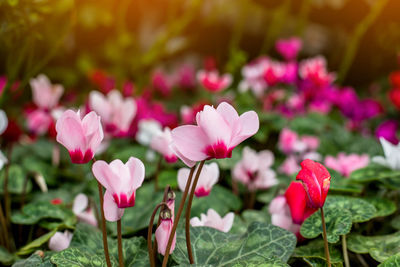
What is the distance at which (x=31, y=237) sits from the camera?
1577mm

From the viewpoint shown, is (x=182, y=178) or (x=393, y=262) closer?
(x=393, y=262)

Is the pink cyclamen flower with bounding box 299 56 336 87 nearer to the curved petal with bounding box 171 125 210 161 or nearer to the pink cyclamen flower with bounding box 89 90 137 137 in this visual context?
the pink cyclamen flower with bounding box 89 90 137 137

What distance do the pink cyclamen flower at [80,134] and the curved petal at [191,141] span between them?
0.16 metres

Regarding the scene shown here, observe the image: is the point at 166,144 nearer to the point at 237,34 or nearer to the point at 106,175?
the point at 106,175

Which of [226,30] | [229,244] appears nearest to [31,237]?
[229,244]

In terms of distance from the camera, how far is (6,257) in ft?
4.32

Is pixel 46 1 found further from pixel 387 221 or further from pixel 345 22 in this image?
pixel 345 22

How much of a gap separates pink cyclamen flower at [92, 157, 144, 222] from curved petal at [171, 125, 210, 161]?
0.09m

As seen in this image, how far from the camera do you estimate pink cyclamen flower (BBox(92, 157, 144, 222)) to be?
88 cm

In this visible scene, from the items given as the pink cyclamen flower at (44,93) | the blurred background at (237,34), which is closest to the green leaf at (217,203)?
the pink cyclamen flower at (44,93)

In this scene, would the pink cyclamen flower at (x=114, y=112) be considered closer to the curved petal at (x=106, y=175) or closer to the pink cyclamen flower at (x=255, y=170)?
the pink cyclamen flower at (x=255, y=170)

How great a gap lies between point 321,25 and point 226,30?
1.11 m

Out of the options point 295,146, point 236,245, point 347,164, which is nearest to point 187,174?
point 236,245

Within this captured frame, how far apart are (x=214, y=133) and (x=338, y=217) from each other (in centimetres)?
48
